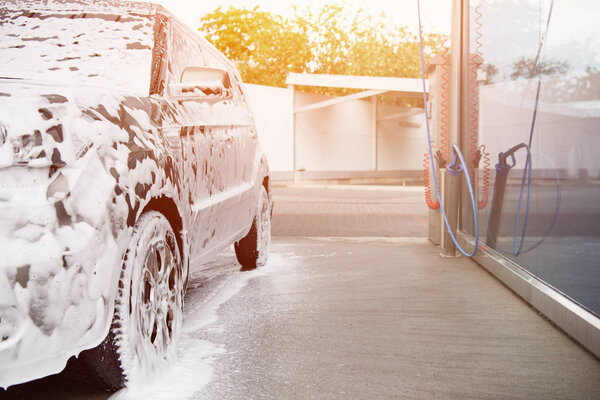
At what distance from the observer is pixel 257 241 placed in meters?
6.46

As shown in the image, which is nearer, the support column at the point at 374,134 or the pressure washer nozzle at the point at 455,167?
the pressure washer nozzle at the point at 455,167

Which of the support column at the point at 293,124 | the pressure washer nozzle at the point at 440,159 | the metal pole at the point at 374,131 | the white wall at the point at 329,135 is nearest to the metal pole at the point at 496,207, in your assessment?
the pressure washer nozzle at the point at 440,159

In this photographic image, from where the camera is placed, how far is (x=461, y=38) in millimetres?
7660

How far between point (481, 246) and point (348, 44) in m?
39.5

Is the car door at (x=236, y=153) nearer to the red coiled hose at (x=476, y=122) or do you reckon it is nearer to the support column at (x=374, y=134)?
the red coiled hose at (x=476, y=122)

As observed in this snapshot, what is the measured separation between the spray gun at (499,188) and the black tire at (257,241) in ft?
6.97

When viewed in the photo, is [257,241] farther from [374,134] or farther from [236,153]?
[374,134]

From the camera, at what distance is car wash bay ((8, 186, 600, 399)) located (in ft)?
10.6

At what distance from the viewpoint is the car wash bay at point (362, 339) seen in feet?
10.6

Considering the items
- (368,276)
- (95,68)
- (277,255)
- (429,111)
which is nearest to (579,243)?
(368,276)

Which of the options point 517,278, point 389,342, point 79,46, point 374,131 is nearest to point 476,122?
point 517,278

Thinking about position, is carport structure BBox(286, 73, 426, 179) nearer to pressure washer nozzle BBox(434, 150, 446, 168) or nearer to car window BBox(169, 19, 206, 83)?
pressure washer nozzle BBox(434, 150, 446, 168)

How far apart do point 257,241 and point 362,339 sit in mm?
2504

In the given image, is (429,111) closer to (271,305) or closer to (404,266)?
(404,266)
